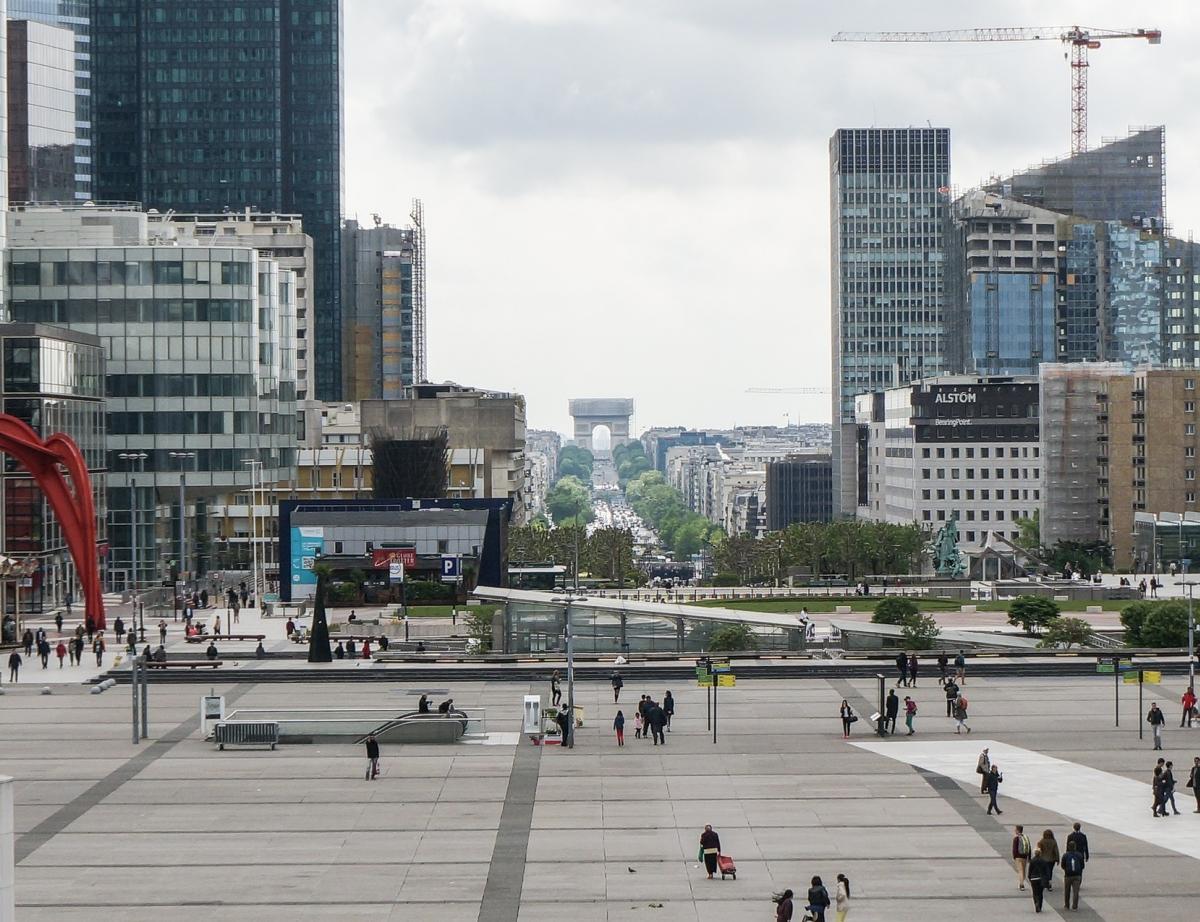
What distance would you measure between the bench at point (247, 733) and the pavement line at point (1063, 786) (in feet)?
Result: 59.4

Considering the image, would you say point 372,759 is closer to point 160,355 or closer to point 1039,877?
point 1039,877

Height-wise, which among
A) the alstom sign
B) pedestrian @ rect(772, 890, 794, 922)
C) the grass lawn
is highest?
the alstom sign

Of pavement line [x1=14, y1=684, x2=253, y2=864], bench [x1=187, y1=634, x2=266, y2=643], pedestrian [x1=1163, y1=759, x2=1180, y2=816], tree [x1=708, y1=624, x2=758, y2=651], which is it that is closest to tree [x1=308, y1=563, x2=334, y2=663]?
bench [x1=187, y1=634, x2=266, y2=643]

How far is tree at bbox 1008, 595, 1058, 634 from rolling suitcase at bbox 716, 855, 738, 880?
53.3 metres

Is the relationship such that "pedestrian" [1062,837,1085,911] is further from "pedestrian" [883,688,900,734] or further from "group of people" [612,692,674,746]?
"group of people" [612,692,674,746]

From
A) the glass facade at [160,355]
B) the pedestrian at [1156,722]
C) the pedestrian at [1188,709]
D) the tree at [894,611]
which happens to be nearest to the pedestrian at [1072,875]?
the pedestrian at [1156,722]

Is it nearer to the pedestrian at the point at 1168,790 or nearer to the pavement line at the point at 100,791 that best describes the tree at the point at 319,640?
the pavement line at the point at 100,791

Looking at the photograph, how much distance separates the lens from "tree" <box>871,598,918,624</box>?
3438 inches

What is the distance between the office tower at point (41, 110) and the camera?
133250 millimetres

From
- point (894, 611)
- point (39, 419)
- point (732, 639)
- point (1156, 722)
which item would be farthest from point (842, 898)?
point (39, 419)

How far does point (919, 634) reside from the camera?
78.8 metres

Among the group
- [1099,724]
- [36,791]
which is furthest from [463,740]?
[1099,724]

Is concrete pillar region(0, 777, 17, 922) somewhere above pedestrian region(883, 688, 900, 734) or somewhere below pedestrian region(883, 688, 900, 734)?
above

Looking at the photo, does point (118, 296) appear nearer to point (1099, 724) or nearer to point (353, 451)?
point (353, 451)
